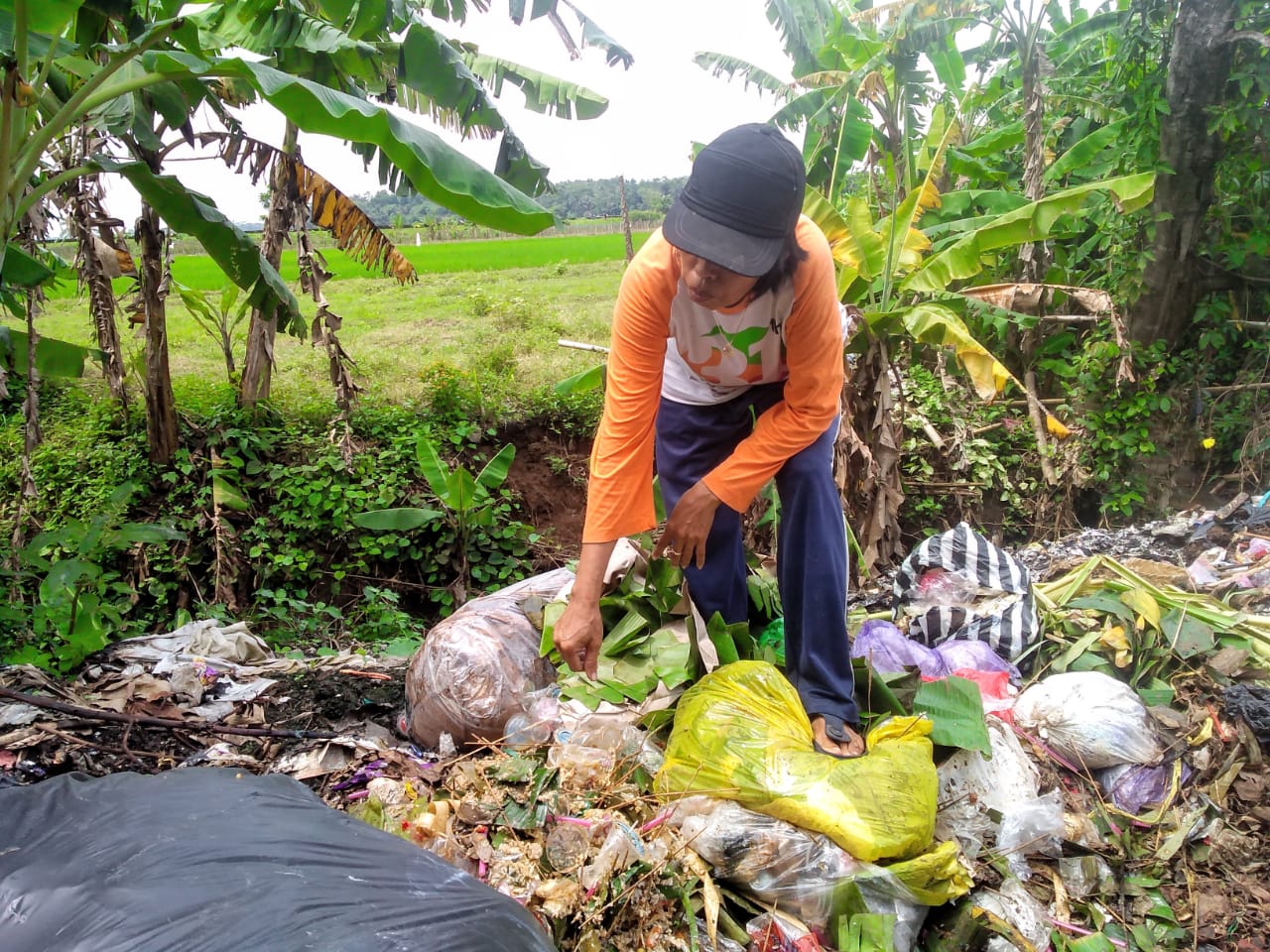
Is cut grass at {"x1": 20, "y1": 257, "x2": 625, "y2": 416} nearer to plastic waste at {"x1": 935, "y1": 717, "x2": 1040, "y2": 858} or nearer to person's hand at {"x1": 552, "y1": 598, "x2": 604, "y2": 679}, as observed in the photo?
person's hand at {"x1": 552, "y1": 598, "x2": 604, "y2": 679}

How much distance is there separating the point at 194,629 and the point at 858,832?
2.46 metres

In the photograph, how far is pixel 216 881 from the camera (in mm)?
1103

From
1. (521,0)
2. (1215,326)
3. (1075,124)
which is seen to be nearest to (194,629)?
(521,0)

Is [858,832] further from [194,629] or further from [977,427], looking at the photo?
[977,427]

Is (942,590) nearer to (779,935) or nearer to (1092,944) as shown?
(1092,944)

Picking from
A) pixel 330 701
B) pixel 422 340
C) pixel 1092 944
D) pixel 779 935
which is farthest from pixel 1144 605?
pixel 422 340

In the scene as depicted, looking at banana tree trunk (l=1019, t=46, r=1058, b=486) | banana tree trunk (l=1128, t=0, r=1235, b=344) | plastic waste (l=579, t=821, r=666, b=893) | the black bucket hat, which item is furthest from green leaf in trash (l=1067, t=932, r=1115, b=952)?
banana tree trunk (l=1128, t=0, r=1235, b=344)

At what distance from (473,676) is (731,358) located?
3.40 feet

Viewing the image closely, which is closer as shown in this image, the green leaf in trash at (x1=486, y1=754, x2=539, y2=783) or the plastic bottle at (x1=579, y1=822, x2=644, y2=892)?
the plastic bottle at (x1=579, y1=822, x2=644, y2=892)

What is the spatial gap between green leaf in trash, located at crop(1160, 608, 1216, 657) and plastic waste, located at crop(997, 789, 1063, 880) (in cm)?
95

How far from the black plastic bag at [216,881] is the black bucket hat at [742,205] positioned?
115 cm

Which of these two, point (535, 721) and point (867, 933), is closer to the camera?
point (867, 933)

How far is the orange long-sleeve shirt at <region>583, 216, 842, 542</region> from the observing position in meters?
1.84

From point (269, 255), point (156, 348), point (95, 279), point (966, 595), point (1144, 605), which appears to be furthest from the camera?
point (269, 255)
